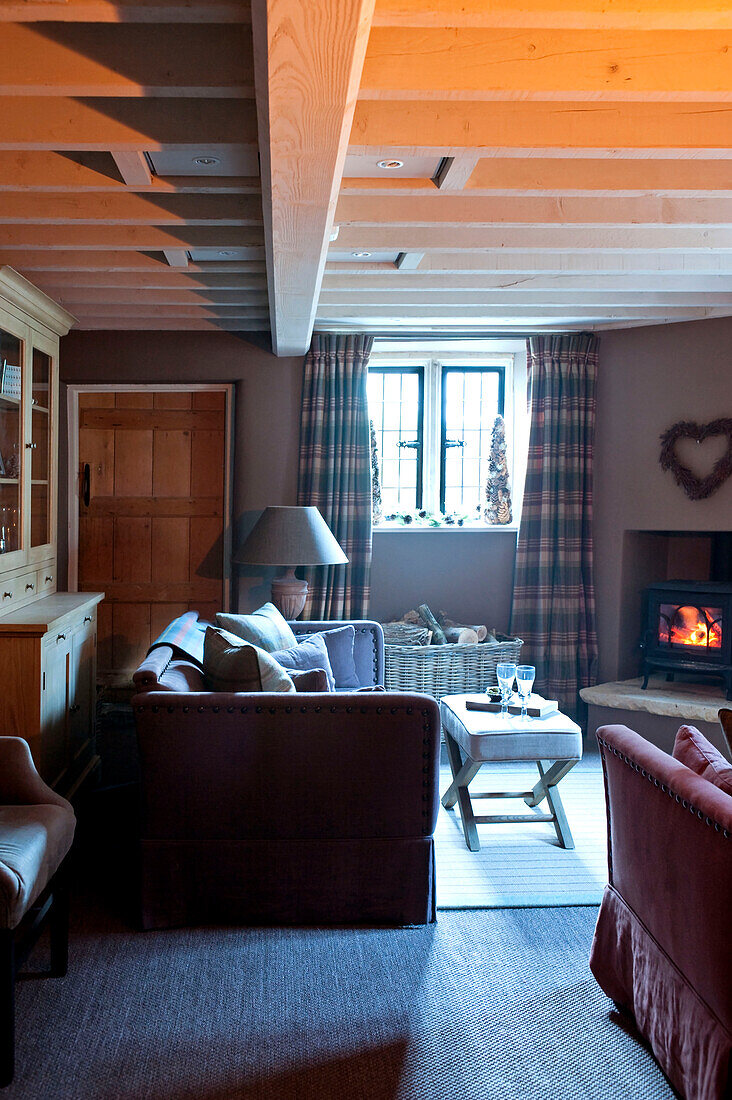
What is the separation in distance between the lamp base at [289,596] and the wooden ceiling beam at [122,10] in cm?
335

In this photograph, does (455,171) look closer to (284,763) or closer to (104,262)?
(104,262)

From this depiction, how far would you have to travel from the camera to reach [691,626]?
4.94m

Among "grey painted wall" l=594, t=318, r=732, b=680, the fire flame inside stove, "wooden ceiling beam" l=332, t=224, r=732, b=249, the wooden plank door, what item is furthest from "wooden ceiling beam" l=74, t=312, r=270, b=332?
the fire flame inside stove

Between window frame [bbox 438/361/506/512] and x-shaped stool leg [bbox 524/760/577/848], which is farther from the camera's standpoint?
window frame [bbox 438/361/506/512]

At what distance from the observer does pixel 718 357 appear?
16.1 ft

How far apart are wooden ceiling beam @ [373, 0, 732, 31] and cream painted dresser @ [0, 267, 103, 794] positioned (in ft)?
7.45

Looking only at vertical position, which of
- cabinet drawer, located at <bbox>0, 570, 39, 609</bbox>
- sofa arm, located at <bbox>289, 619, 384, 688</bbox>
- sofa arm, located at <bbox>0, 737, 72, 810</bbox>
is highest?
cabinet drawer, located at <bbox>0, 570, 39, 609</bbox>

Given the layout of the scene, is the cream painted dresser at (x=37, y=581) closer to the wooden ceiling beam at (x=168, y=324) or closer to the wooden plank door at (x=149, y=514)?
the wooden ceiling beam at (x=168, y=324)

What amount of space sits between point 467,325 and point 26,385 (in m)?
2.53

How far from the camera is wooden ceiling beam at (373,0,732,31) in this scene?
1760mm

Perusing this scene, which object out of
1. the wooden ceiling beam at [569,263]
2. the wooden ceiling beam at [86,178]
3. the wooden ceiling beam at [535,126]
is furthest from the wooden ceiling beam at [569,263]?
the wooden ceiling beam at [535,126]

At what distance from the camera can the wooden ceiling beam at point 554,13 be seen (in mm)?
1760

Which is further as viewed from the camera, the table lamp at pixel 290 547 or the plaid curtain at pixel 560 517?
the plaid curtain at pixel 560 517

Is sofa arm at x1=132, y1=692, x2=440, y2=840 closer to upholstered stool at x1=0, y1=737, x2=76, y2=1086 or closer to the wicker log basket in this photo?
upholstered stool at x1=0, y1=737, x2=76, y2=1086
